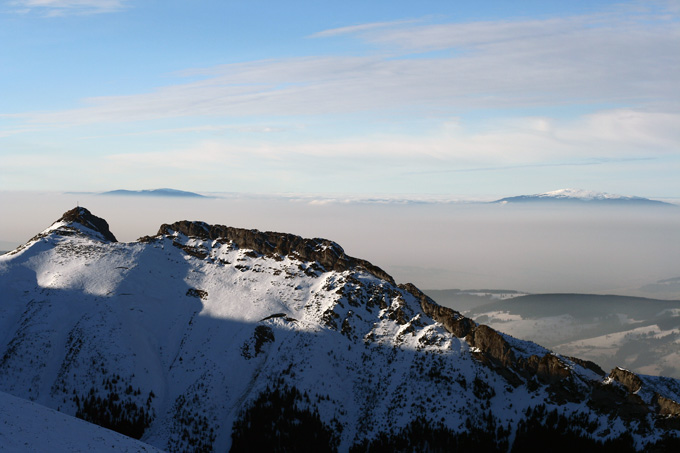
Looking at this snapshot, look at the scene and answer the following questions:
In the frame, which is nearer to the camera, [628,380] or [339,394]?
[628,380]

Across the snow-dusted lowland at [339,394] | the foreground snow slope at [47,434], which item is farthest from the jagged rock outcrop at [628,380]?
the foreground snow slope at [47,434]

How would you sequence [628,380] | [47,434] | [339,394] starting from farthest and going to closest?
[339,394] < [628,380] < [47,434]

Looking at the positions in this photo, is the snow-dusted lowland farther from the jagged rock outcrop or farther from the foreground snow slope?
the foreground snow slope

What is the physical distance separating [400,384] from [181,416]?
2742 inches

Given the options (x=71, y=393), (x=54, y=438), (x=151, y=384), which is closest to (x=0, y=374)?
(x=71, y=393)

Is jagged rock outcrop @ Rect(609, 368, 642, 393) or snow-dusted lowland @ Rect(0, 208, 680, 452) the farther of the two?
jagged rock outcrop @ Rect(609, 368, 642, 393)

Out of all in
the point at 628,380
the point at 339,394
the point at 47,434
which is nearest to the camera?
the point at 47,434

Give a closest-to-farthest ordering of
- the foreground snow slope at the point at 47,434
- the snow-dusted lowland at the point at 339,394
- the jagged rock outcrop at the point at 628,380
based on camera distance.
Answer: the foreground snow slope at the point at 47,434
the snow-dusted lowland at the point at 339,394
the jagged rock outcrop at the point at 628,380

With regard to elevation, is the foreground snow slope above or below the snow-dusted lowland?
above

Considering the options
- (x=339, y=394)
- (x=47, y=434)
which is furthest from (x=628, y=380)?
(x=47, y=434)

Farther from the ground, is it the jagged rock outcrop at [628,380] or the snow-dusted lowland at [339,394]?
the jagged rock outcrop at [628,380]

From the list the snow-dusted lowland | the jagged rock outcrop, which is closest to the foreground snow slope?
the snow-dusted lowland

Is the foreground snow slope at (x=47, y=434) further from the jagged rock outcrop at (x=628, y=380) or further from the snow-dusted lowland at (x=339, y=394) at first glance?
the jagged rock outcrop at (x=628, y=380)

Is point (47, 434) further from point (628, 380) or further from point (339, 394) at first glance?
point (628, 380)
